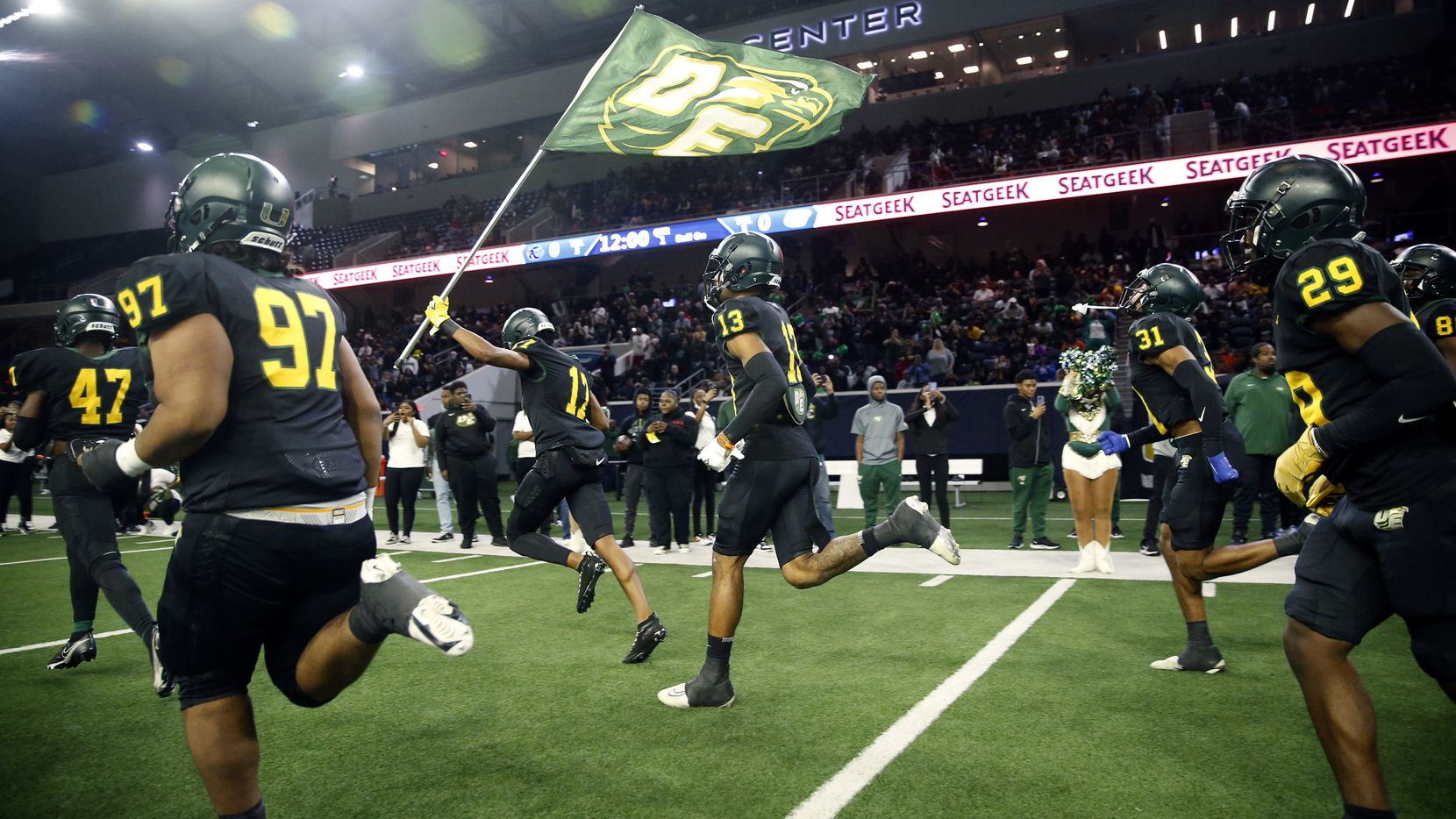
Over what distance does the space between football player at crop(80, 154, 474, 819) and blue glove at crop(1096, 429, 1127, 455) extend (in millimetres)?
6566

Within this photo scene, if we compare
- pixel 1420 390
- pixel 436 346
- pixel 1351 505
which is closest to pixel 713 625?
pixel 1351 505

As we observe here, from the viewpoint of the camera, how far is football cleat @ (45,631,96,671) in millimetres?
5035

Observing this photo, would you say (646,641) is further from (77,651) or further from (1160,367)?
(1160,367)

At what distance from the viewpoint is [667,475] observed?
33.9 ft

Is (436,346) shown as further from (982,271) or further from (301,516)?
(301,516)

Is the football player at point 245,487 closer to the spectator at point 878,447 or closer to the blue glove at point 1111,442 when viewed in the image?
the blue glove at point 1111,442

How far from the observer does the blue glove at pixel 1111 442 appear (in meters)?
7.53

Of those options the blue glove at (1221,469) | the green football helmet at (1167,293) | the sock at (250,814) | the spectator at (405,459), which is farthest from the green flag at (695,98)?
the spectator at (405,459)

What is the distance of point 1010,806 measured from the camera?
2.99m

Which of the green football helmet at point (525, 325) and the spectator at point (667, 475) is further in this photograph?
the spectator at point (667, 475)

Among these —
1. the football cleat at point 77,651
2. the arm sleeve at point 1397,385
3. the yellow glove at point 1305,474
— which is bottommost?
the football cleat at point 77,651

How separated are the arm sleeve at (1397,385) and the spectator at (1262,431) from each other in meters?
7.49

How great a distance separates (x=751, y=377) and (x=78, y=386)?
3819mm

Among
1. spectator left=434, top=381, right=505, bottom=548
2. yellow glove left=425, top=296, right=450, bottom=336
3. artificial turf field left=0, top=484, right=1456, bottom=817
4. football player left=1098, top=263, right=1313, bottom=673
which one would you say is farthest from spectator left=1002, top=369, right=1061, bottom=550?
yellow glove left=425, top=296, right=450, bottom=336
